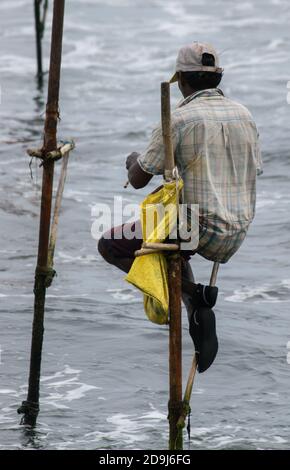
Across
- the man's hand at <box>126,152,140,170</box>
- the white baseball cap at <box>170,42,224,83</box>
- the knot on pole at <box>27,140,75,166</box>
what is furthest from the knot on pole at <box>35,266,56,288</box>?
the white baseball cap at <box>170,42,224,83</box>

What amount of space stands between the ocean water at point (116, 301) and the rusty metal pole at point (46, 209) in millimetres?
231

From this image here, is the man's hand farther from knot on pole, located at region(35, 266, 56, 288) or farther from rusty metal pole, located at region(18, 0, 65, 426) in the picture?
knot on pole, located at region(35, 266, 56, 288)

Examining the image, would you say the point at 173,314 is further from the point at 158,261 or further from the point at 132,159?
the point at 132,159

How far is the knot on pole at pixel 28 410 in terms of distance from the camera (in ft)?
22.7

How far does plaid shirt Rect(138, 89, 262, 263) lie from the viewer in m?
6.02

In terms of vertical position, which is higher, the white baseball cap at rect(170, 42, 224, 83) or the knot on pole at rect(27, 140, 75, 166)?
the white baseball cap at rect(170, 42, 224, 83)

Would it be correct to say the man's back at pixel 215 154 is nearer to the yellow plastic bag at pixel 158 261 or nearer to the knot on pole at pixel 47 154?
the yellow plastic bag at pixel 158 261

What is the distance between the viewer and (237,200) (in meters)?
6.20

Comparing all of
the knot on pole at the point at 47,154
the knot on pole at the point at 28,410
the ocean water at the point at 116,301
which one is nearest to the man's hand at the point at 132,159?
the knot on pole at the point at 47,154

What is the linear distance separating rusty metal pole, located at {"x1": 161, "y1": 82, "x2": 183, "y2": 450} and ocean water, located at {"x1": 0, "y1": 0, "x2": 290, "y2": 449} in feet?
2.66

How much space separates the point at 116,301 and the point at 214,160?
4.11 metres

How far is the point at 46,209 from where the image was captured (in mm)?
6406
